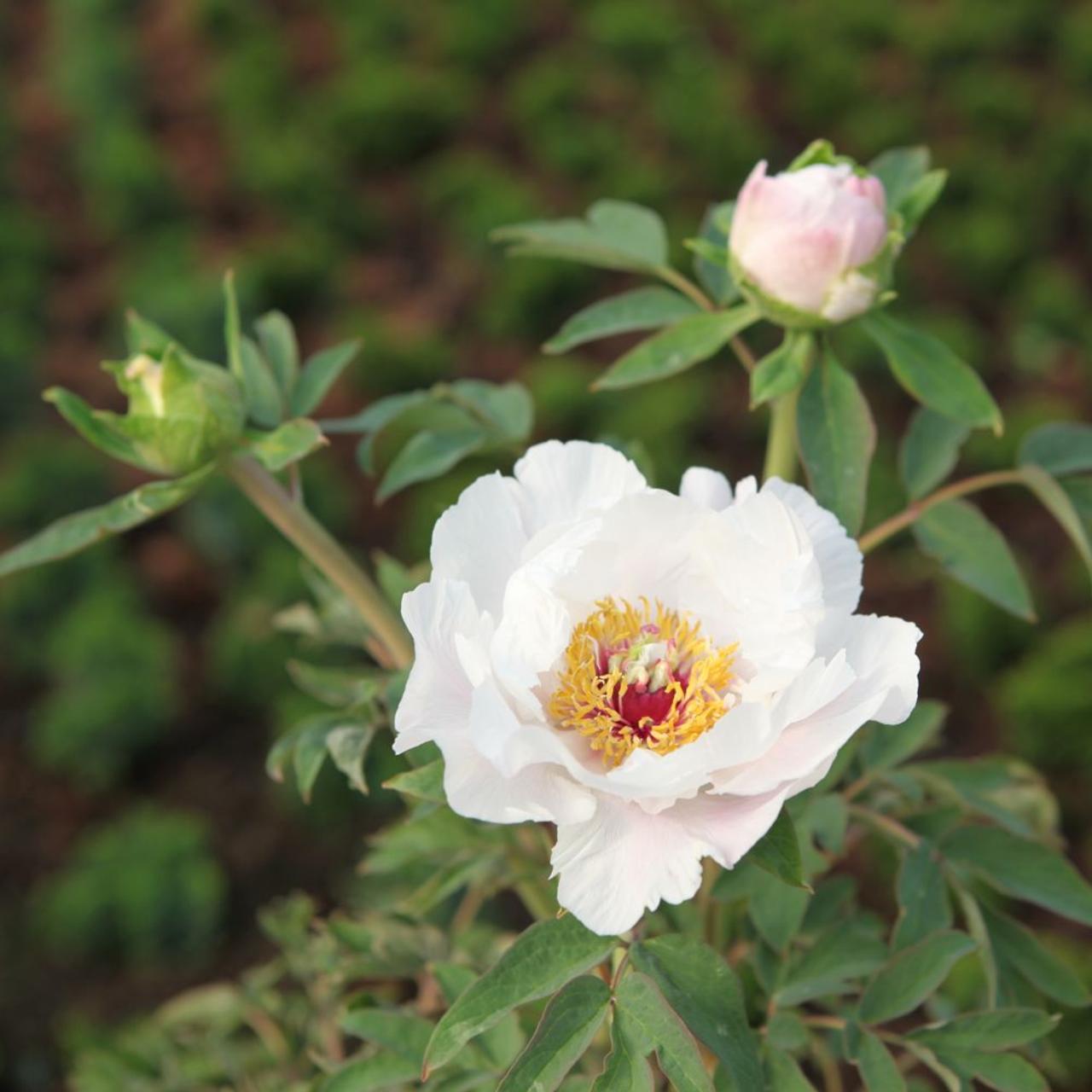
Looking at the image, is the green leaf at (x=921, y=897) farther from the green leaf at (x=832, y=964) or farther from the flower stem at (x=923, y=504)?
the flower stem at (x=923, y=504)

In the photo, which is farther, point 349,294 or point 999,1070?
point 349,294

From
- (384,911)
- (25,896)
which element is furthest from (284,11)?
(384,911)

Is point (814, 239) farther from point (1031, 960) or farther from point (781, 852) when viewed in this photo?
point (1031, 960)

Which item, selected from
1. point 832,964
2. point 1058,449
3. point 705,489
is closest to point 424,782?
point 705,489

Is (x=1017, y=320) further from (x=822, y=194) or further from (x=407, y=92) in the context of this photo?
(x=822, y=194)

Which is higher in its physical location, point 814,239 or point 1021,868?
point 814,239

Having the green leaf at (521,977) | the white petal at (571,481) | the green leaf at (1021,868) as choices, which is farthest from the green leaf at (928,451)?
the green leaf at (521,977)

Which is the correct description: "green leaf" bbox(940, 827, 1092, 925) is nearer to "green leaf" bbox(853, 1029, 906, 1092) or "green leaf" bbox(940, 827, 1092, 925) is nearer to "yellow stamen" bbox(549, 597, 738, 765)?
"green leaf" bbox(853, 1029, 906, 1092)
